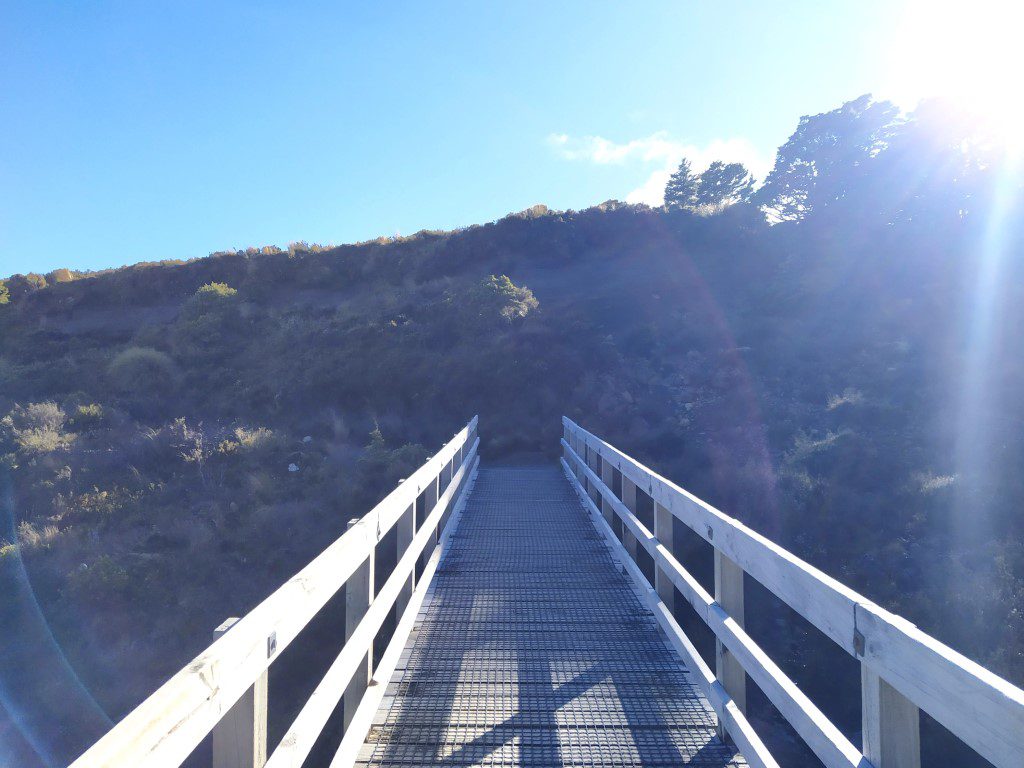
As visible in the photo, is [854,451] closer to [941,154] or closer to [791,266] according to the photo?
[791,266]

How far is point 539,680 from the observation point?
386 cm

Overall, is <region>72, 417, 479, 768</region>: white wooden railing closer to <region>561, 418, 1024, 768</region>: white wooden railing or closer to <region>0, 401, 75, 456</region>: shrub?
<region>561, 418, 1024, 768</region>: white wooden railing

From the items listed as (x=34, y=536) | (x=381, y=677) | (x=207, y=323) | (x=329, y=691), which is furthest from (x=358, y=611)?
(x=207, y=323)

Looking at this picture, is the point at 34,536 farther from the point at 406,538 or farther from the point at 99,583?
the point at 406,538

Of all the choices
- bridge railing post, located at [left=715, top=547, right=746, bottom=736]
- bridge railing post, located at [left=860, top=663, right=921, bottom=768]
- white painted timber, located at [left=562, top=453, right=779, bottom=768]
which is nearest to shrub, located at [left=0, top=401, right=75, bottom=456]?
white painted timber, located at [left=562, top=453, right=779, bottom=768]

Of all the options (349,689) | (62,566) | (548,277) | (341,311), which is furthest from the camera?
(548,277)

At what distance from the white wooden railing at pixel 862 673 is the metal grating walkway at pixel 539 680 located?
29cm

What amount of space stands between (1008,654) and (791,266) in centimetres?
2113

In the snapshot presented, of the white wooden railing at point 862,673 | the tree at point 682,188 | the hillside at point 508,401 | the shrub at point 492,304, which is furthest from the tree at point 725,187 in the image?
the white wooden railing at point 862,673

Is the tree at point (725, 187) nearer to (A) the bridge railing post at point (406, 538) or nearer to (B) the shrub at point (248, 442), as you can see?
(B) the shrub at point (248, 442)

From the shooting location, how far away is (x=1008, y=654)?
7.11 meters

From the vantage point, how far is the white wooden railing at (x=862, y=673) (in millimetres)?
1405

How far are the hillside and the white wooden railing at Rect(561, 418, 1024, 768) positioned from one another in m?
4.99

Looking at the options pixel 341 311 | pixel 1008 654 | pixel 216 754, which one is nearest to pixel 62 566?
pixel 216 754
